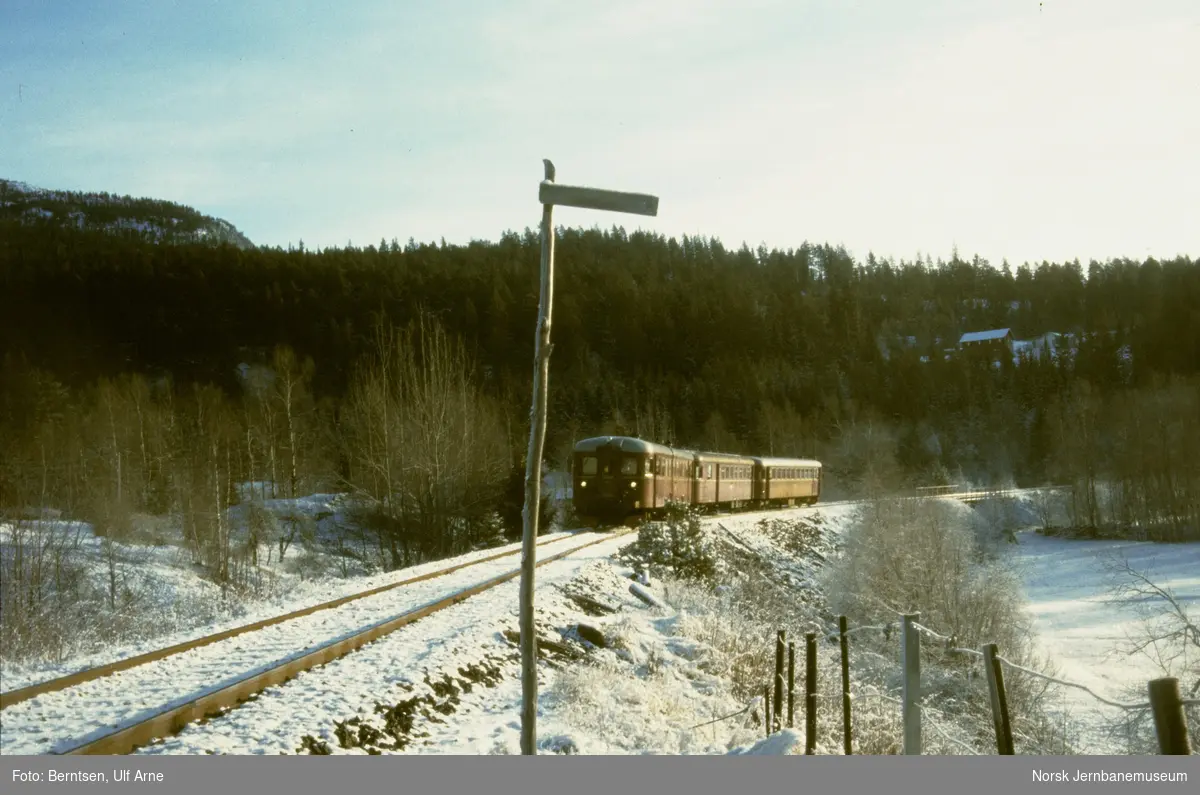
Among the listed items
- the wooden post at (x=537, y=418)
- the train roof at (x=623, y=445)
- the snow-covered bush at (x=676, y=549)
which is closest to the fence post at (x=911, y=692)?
the wooden post at (x=537, y=418)

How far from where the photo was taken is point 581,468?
2847 cm

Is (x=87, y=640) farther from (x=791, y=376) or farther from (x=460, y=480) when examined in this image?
(x=791, y=376)

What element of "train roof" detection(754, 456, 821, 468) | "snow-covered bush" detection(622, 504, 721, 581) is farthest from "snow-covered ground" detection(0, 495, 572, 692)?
"train roof" detection(754, 456, 821, 468)

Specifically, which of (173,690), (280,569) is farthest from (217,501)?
(173,690)

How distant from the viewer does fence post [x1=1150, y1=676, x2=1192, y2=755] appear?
Result: 4.29 meters

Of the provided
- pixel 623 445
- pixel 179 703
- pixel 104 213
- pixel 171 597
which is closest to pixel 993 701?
pixel 179 703

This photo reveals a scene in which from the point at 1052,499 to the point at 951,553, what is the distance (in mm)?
32233

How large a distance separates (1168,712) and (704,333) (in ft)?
348

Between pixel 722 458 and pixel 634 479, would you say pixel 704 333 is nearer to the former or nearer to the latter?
pixel 722 458

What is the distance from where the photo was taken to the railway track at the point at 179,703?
18.0 feet

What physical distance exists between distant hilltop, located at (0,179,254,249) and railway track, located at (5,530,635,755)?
4325mm

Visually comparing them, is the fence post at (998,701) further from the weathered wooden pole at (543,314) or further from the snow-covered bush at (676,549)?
the snow-covered bush at (676,549)

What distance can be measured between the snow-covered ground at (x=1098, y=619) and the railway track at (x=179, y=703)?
39.7 ft

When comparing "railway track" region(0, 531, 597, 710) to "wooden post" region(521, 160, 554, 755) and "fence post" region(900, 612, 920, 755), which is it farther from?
"fence post" region(900, 612, 920, 755)
